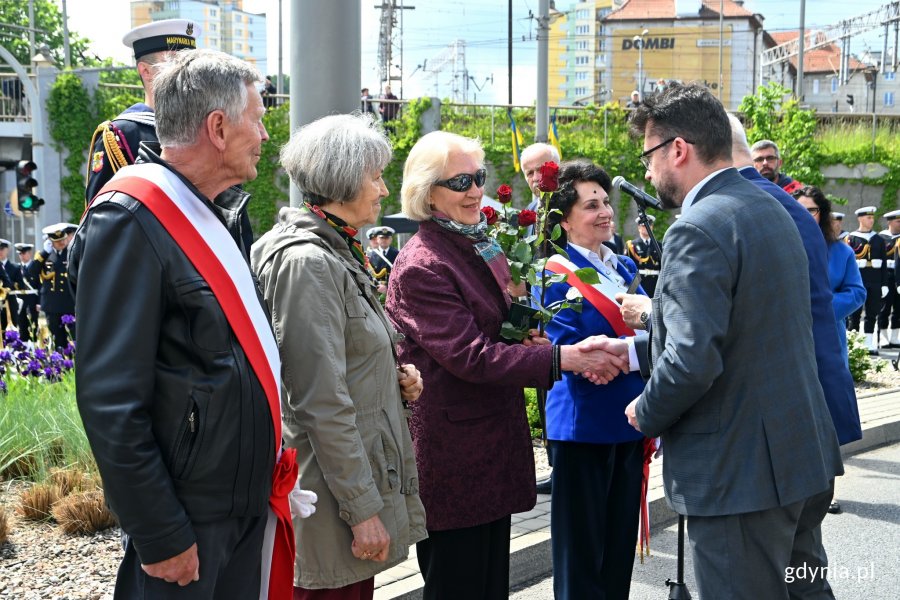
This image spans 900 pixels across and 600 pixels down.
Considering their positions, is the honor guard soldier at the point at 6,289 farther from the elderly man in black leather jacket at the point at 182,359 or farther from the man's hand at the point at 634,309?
the elderly man in black leather jacket at the point at 182,359

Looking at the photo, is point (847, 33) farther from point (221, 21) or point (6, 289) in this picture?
point (221, 21)

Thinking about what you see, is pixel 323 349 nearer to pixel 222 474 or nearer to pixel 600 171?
pixel 222 474

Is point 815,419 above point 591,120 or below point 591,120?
below

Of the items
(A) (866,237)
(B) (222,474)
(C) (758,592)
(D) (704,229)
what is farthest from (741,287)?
(A) (866,237)

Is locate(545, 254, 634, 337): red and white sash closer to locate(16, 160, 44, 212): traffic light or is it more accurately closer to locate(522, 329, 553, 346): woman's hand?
locate(522, 329, 553, 346): woman's hand

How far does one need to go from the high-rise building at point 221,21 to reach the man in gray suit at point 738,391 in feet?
390

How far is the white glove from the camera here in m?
2.78

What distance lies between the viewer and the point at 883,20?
48.2 m

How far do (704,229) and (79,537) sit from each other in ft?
12.4

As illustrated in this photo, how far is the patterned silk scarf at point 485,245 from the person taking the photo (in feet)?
12.2

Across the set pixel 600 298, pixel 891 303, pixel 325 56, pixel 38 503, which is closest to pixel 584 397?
pixel 600 298

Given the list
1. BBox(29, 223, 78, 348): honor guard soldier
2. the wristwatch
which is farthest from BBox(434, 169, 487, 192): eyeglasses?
BBox(29, 223, 78, 348): honor guard soldier

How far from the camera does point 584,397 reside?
13.5 feet

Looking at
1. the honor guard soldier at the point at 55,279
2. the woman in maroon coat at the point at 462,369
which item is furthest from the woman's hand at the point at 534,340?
the honor guard soldier at the point at 55,279
